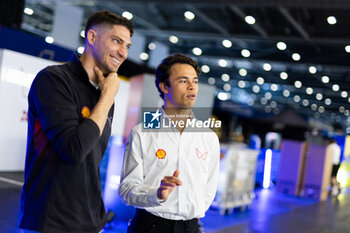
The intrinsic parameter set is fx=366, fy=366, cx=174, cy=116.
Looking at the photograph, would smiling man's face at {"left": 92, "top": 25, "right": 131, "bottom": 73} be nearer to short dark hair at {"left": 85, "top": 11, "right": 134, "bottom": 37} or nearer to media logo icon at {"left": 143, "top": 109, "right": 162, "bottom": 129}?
short dark hair at {"left": 85, "top": 11, "right": 134, "bottom": 37}

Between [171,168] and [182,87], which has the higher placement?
[182,87]

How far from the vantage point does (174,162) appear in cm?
153

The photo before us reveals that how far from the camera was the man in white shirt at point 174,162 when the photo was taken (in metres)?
1.48

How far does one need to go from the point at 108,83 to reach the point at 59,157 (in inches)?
10.9

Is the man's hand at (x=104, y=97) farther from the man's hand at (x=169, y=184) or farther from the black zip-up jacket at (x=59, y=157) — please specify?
the man's hand at (x=169, y=184)

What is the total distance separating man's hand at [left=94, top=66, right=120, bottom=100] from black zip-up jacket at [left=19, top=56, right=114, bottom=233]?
65mm

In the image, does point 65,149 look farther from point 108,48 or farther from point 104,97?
point 108,48

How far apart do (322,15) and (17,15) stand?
700cm

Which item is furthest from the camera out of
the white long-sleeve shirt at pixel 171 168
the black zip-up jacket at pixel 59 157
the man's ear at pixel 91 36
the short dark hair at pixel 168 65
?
the short dark hair at pixel 168 65

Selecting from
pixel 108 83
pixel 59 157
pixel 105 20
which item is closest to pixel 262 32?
pixel 105 20

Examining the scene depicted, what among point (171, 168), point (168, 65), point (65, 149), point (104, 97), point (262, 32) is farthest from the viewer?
point (262, 32)

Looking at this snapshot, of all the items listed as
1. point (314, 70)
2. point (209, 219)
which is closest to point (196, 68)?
point (209, 219)

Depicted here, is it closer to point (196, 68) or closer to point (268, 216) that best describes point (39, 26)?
point (268, 216)

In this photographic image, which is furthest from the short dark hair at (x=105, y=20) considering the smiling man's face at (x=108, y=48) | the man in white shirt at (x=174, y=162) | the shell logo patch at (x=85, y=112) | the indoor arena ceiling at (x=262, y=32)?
the indoor arena ceiling at (x=262, y=32)
